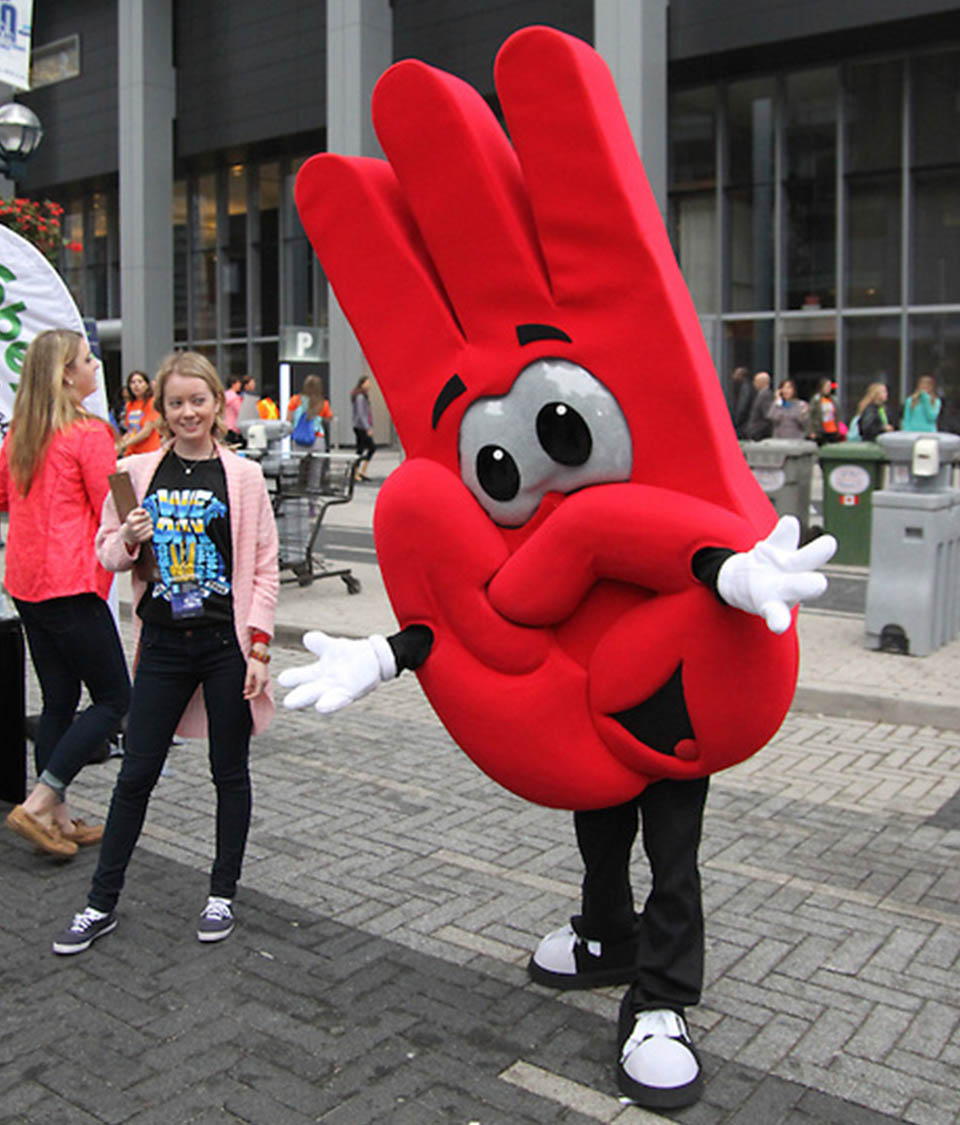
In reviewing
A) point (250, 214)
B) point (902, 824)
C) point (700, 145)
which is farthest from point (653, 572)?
point (250, 214)

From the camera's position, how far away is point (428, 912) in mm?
4359

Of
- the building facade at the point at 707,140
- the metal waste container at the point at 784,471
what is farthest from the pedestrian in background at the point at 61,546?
the building facade at the point at 707,140

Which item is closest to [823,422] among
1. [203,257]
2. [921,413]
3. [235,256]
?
[921,413]

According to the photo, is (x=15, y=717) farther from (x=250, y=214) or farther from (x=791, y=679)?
(x=250, y=214)

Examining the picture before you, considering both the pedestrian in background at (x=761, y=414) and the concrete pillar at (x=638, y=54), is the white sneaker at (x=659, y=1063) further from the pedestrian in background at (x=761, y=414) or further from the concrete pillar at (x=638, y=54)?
the concrete pillar at (x=638, y=54)

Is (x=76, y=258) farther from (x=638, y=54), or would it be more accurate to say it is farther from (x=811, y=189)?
(x=811, y=189)

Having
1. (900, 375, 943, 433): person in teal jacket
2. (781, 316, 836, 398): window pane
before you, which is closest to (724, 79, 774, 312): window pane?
(781, 316, 836, 398): window pane

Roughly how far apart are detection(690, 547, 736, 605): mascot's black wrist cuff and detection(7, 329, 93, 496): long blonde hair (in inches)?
114

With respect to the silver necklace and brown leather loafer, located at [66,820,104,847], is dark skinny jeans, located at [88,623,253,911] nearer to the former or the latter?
the silver necklace

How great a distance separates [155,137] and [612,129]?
3081cm

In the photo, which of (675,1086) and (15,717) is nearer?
(675,1086)

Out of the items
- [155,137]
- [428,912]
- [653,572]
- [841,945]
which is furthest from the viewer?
[155,137]

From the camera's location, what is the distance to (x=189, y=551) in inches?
160

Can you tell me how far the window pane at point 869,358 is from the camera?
73.3 feet
